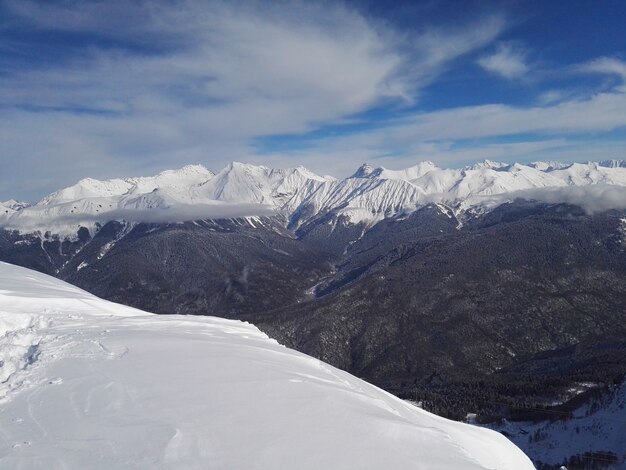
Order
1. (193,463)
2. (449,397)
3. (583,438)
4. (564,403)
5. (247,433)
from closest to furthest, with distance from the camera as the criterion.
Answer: (193,463) < (247,433) < (583,438) < (564,403) < (449,397)

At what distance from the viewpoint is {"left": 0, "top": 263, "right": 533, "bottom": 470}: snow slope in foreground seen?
12.6 meters

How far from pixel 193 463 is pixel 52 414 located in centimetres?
544

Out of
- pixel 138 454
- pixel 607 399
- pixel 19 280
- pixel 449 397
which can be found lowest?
pixel 449 397

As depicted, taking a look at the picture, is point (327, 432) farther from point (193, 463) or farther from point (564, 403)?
point (564, 403)

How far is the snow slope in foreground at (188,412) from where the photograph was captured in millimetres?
12625

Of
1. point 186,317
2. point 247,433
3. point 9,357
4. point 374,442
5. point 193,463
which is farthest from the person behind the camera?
point 186,317

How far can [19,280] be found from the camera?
35.9m

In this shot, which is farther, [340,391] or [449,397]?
[449,397]

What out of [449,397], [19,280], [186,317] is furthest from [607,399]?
[19,280]

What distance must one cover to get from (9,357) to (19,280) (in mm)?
19978

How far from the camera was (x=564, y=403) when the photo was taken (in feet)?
482

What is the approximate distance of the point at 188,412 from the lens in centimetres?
1481

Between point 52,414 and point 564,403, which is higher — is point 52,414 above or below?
above

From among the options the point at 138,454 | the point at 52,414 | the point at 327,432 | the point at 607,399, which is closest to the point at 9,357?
the point at 52,414
